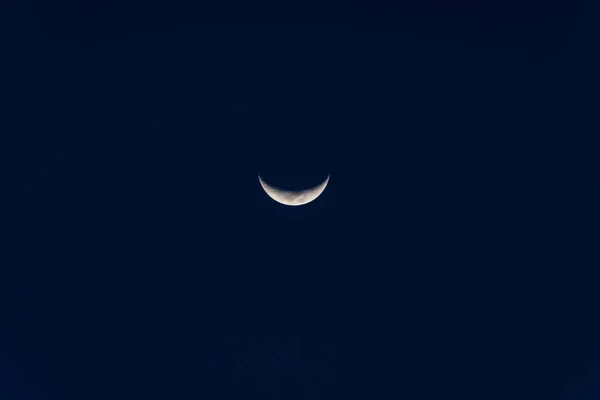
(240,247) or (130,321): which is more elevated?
(240,247)

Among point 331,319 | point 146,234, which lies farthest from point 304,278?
point 146,234

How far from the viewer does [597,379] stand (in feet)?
65.0

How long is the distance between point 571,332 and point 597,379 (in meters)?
1.99

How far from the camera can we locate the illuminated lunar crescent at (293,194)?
20016 mm

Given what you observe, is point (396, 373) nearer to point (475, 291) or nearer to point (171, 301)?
point (475, 291)

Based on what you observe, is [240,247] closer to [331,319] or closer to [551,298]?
[331,319]

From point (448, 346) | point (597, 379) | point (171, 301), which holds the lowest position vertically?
point (597, 379)

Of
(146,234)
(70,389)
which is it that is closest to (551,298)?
(146,234)

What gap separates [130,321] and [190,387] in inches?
140

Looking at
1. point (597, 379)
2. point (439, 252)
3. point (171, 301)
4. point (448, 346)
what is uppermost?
point (439, 252)

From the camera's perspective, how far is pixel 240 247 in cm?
2083

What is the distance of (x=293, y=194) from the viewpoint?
Result: 2011cm

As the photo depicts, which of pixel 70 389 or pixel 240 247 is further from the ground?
pixel 240 247

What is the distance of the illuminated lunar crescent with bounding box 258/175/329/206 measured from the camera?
2002 cm
